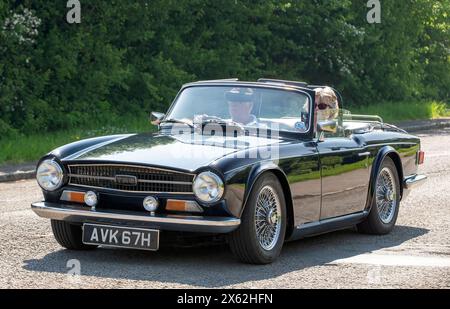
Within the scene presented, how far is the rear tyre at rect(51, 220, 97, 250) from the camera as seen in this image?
926 cm

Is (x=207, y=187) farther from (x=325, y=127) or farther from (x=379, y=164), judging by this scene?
(x=379, y=164)

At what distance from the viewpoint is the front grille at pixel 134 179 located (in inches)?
340

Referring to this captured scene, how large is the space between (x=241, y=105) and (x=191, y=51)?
15686mm

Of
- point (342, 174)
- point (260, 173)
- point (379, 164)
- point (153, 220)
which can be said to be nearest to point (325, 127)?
point (342, 174)

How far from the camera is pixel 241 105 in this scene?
1008 centimetres

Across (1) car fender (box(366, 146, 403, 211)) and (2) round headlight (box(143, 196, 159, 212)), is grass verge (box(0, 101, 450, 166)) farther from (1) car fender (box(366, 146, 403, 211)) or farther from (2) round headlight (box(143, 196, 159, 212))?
(2) round headlight (box(143, 196, 159, 212))

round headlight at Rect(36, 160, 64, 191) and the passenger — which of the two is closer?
round headlight at Rect(36, 160, 64, 191)

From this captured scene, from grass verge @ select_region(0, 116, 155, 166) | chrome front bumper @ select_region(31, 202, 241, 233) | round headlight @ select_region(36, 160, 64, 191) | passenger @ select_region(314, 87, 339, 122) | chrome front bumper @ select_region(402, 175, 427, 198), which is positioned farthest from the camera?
grass verge @ select_region(0, 116, 155, 166)

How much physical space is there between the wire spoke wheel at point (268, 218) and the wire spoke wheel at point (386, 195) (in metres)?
2.04

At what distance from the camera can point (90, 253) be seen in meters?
9.32

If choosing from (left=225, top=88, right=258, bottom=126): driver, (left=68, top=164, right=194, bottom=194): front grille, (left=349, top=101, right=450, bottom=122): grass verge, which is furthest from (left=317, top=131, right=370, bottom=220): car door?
(left=349, top=101, right=450, bottom=122): grass verge

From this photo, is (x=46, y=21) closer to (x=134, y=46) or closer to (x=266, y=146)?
(x=134, y=46)

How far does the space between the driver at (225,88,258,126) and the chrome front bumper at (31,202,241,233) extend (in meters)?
1.72

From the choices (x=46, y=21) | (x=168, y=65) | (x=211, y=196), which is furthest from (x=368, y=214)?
(x=168, y=65)
